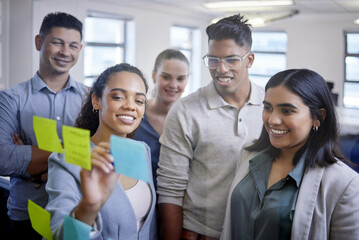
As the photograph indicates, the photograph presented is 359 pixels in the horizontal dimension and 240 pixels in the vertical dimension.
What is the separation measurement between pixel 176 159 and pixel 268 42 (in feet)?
1.29

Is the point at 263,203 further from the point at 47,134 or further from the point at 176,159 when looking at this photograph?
the point at 47,134

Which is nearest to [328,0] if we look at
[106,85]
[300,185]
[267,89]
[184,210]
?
[267,89]

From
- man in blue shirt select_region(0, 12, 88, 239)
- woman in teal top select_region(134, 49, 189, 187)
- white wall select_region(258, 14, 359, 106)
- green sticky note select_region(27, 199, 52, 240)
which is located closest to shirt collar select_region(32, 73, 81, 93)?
man in blue shirt select_region(0, 12, 88, 239)

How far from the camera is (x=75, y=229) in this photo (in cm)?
64

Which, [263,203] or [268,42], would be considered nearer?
[263,203]

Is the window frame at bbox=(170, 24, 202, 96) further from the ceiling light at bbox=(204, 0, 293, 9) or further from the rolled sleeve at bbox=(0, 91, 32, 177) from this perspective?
the rolled sleeve at bbox=(0, 91, 32, 177)

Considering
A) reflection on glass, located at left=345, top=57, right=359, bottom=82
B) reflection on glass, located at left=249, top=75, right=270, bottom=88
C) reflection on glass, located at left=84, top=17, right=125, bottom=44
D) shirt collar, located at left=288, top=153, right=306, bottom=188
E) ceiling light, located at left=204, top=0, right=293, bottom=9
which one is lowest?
shirt collar, located at left=288, top=153, right=306, bottom=188

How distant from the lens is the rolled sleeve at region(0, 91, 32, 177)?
2.91 ft

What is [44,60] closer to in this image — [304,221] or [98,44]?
[98,44]

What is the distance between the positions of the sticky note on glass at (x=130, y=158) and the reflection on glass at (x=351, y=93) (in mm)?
418

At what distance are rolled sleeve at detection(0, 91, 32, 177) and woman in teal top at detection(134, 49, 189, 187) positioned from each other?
43 centimetres

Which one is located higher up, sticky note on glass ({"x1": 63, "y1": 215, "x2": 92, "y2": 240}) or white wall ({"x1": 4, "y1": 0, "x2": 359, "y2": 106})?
white wall ({"x1": 4, "y1": 0, "x2": 359, "y2": 106})

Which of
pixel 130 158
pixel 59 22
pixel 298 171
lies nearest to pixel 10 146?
pixel 59 22

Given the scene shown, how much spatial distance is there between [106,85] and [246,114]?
373 millimetres
